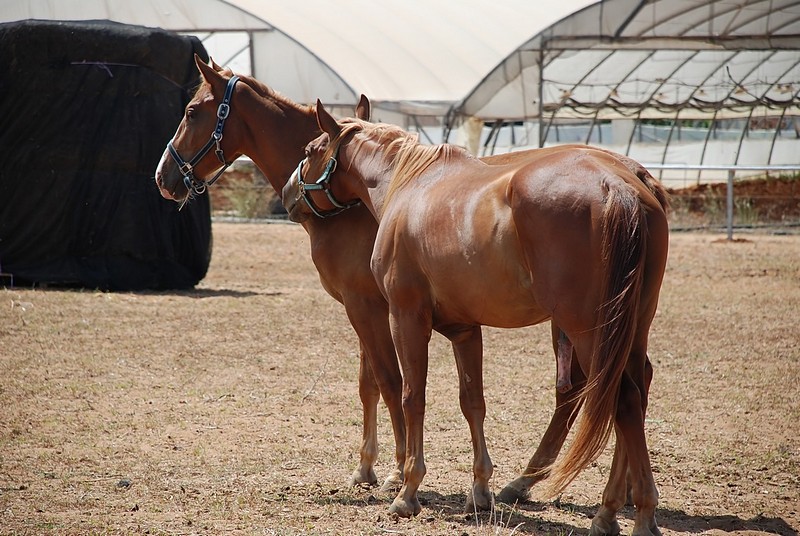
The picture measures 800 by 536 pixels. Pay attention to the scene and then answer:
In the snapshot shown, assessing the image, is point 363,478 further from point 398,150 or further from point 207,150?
point 207,150

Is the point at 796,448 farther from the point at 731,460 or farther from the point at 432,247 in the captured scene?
the point at 432,247

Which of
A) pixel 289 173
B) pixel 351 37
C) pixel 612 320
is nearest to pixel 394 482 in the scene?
pixel 612 320

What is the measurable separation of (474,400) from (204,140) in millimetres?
2325

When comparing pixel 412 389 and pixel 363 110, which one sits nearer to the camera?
pixel 412 389

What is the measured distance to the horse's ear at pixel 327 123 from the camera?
4.93 meters

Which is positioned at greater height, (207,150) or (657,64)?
(657,64)

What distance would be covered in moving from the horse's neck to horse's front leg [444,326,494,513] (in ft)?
5.36

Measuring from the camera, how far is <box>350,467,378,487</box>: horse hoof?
5020 mm

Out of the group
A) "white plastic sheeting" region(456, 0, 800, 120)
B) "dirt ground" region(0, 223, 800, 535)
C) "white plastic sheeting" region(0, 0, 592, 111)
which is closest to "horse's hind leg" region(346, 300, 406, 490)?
"dirt ground" region(0, 223, 800, 535)

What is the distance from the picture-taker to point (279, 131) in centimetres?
551

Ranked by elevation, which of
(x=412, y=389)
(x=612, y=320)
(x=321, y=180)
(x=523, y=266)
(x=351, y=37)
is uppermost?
(x=351, y=37)

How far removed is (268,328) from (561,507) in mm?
4995

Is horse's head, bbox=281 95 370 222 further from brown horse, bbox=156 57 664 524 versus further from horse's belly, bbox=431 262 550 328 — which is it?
horse's belly, bbox=431 262 550 328

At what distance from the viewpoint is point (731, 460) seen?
207 inches
